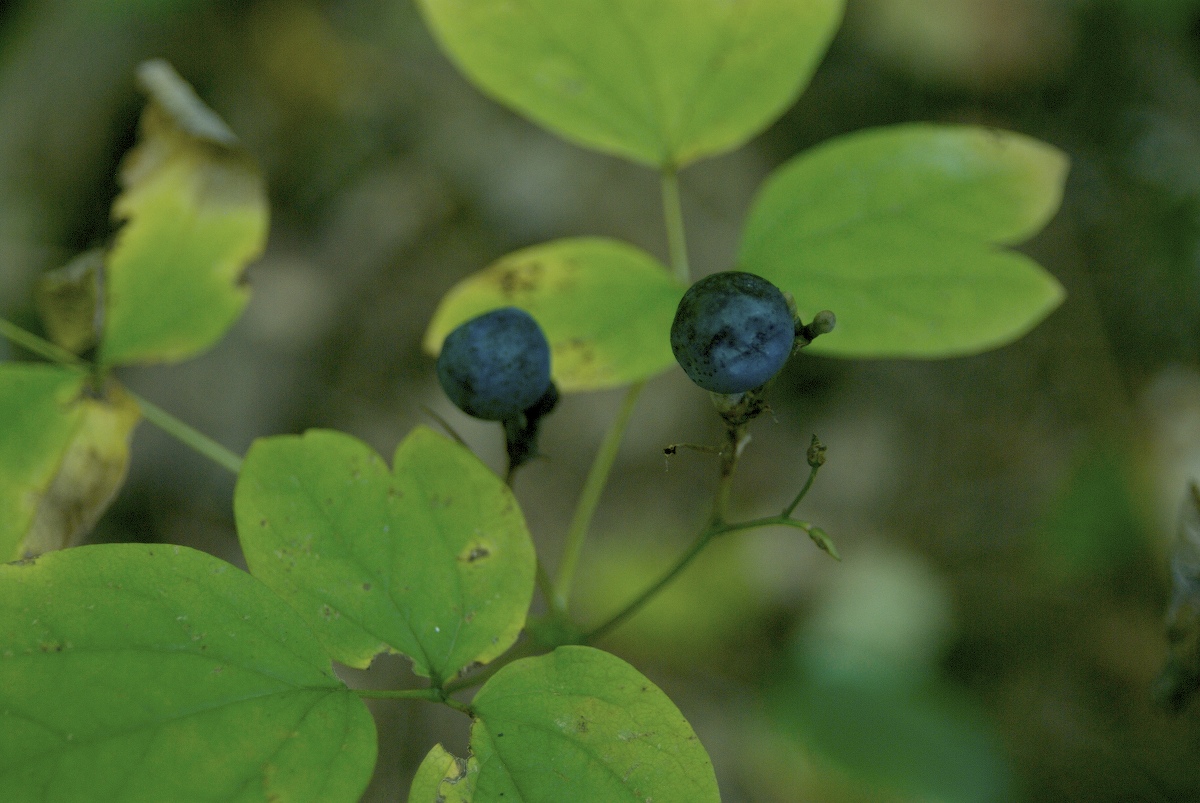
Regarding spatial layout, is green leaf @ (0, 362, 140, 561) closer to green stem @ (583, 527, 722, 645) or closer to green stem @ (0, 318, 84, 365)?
green stem @ (0, 318, 84, 365)

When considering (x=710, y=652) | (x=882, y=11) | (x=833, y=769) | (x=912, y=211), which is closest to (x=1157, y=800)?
(x=833, y=769)

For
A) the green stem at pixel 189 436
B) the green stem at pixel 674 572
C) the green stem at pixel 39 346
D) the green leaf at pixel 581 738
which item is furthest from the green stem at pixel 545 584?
the green stem at pixel 39 346

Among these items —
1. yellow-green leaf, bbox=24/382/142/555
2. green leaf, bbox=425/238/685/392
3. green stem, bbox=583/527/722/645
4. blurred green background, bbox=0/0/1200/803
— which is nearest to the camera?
green stem, bbox=583/527/722/645

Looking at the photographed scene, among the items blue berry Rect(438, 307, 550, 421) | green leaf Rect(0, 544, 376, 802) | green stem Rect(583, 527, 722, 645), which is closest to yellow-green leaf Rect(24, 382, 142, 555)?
green leaf Rect(0, 544, 376, 802)

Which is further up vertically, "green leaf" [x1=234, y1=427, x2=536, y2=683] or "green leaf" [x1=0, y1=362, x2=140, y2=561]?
"green leaf" [x1=0, y1=362, x2=140, y2=561]

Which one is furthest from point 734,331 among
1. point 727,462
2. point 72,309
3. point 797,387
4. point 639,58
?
point 797,387

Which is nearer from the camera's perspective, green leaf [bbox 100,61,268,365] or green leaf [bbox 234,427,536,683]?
green leaf [bbox 234,427,536,683]
